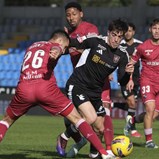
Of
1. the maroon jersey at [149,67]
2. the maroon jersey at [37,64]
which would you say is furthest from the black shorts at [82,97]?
the maroon jersey at [149,67]

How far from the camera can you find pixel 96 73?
34.3 feet

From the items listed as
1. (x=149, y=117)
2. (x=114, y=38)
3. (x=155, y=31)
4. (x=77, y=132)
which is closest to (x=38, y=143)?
(x=149, y=117)

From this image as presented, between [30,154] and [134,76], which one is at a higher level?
[30,154]

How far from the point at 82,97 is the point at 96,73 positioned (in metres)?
0.41

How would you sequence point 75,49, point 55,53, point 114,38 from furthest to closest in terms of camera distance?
point 75,49 < point 114,38 < point 55,53

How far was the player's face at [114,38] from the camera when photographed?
33.1 feet

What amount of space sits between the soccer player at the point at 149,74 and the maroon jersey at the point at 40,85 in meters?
3.55

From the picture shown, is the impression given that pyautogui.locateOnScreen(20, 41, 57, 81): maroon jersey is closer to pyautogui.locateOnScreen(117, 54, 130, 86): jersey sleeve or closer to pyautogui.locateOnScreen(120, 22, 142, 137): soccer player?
pyautogui.locateOnScreen(117, 54, 130, 86): jersey sleeve

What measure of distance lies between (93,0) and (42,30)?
14.5m

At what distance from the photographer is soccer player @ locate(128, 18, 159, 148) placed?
42.2 feet

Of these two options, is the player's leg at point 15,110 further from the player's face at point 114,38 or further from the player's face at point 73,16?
the player's face at point 73,16

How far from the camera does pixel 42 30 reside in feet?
119

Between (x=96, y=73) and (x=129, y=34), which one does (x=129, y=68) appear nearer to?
(x=96, y=73)

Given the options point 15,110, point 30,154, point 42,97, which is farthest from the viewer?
point 30,154
